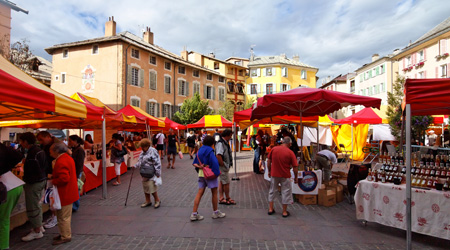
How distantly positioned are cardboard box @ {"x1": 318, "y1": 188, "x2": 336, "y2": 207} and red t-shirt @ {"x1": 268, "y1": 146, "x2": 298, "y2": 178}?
1.32m

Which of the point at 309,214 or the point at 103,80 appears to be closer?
the point at 309,214

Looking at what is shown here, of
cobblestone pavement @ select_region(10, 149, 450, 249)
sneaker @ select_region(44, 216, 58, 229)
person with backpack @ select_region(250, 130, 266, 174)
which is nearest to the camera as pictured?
cobblestone pavement @ select_region(10, 149, 450, 249)

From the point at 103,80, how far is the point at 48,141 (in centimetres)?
1872

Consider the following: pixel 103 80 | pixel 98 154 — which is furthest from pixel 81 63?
pixel 98 154

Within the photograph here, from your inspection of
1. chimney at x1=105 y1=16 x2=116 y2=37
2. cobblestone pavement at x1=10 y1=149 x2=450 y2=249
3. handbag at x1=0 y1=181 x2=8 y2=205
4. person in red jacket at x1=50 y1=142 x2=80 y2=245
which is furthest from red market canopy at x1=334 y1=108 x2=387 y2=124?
chimney at x1=105 y1=16 x2=116 y2=37

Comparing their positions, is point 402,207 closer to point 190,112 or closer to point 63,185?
point 63,185

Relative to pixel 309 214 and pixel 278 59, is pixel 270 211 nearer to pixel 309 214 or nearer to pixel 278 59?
pixel 309 214

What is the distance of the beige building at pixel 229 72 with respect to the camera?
35.8 m

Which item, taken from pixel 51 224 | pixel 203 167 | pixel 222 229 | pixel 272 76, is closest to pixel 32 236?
pixel 51 224

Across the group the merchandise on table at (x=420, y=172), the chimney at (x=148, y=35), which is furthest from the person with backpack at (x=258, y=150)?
the chimney at (x=148, y=35)

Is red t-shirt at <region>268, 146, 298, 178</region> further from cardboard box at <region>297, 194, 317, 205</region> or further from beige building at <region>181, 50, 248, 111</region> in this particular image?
beige building at <region>181, 50, 248, 111</region>

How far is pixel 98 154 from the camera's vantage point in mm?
8203

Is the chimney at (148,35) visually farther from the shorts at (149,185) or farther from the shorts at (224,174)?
the shorts at (224,174)

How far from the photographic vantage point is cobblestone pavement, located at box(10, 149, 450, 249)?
12.6 ft
